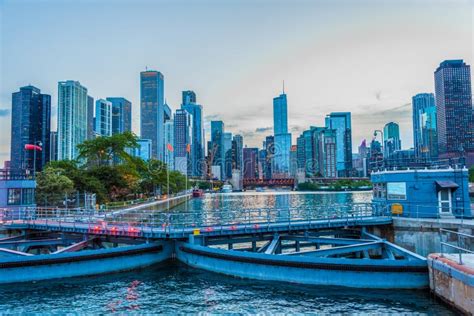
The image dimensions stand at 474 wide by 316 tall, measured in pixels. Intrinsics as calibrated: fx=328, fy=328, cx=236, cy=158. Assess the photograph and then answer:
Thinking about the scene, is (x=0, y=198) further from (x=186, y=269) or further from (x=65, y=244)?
(x=186, y=269)

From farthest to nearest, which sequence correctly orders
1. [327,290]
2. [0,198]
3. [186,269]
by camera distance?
[0,198], [186,269], [327,290]

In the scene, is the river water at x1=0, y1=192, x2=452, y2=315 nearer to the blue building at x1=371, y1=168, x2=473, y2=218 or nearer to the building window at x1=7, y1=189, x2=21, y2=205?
the blue building at x1=371, y1=168, x2=473, y2=218

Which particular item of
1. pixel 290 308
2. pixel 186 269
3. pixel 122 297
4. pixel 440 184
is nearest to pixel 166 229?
pixel 186 269

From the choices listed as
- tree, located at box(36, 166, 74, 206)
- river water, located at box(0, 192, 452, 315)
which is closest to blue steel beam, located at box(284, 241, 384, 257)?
river water, located at box(0, 192, 452, 315)

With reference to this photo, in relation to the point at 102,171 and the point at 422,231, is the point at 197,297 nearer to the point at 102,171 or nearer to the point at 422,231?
the point at 422,231

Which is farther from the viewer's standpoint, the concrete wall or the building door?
the building door

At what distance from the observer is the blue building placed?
24000 mm

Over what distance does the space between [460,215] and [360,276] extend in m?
11.1

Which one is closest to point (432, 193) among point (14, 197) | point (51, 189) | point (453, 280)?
point (453, 280)

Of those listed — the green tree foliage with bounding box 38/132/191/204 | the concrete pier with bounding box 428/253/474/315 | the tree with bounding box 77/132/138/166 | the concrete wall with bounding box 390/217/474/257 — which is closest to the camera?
the concrete pier with bounding box 428/253/474/315

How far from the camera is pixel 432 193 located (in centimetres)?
2441

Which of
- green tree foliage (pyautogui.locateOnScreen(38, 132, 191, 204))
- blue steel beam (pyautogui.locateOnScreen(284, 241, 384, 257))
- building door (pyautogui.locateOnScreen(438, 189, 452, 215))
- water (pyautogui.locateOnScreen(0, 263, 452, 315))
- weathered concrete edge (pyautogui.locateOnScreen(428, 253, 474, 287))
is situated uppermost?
green tree foliage (pyautogui.locateOnScreen(38, 132, 191, 204))

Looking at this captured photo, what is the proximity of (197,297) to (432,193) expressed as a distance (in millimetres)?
18772

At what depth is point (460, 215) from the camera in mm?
23219
